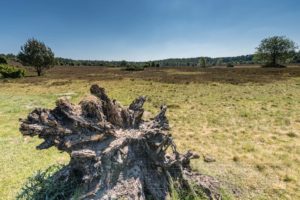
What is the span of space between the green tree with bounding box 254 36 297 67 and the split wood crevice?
77166mm

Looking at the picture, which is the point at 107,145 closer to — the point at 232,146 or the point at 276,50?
Answer: the point at 232,146

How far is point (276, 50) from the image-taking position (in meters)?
74.2

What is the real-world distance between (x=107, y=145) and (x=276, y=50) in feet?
269

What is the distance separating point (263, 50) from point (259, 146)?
76.1 metres

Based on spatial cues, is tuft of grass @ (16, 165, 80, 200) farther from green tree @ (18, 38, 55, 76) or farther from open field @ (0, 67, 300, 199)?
green tree @ (18, 38, 55, 76)

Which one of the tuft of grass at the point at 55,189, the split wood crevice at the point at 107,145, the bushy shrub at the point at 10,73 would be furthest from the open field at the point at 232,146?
the bushy shrub at the point at 10,73

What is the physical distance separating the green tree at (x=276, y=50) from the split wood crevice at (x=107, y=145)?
77166 millimetres

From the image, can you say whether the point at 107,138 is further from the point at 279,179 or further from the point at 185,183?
the point at 279,179

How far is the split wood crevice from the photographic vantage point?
125 inches

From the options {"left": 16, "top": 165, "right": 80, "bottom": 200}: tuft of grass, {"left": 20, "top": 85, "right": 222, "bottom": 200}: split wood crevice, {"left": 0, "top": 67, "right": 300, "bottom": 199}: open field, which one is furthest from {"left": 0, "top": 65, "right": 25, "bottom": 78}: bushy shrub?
{"left": 20, "top": 85, "right": 222, "bottom": 200}: split wood crevice

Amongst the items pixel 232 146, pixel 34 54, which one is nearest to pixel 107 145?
pixel 232 146

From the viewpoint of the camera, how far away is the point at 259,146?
9.27 meters

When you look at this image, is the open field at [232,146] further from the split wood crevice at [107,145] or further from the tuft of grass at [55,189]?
the split wood crevice at [107,145]

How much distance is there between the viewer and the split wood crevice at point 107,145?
125 inches
